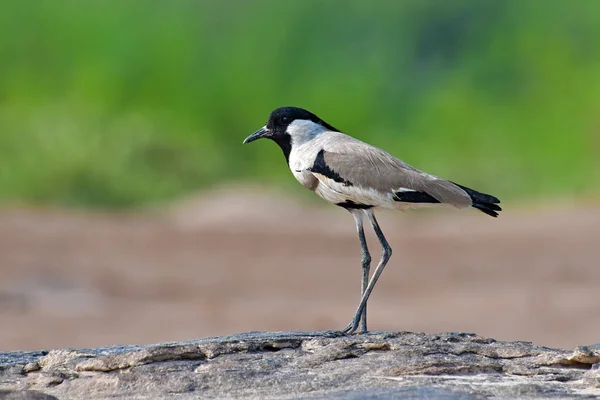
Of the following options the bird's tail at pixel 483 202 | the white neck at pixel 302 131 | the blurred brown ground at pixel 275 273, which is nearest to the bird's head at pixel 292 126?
the white neck at pixel 302 131

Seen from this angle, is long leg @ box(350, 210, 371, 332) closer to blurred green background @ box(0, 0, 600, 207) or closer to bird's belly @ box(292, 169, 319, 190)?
bird's belly @ box(292, 169, 319, 190)

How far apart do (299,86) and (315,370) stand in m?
21.0

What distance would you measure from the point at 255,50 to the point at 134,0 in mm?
3144

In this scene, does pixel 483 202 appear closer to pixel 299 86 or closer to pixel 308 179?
pixel 308 179

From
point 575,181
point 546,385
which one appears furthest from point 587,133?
point 546,385

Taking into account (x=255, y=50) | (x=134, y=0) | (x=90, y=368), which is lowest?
(x=90, y=368)

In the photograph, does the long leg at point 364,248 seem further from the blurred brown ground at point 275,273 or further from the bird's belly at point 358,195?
the blurred brown ground at point 275,273

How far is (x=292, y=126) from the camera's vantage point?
23.6 feet

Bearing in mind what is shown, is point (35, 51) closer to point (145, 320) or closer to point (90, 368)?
point (145, 320)

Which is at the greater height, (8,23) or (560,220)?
(8,23)

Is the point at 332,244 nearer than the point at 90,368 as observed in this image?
No

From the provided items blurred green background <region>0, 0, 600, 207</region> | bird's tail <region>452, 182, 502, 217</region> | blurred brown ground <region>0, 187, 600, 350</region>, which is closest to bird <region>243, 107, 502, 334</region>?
bird's tail <region>452, 182, 502, 217</region>

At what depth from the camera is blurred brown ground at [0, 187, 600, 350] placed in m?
14.7

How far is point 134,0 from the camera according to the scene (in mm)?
28562
